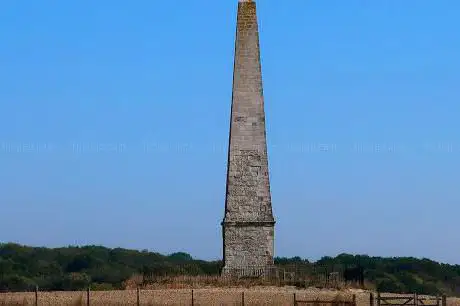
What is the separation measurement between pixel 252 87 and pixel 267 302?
33.3ft

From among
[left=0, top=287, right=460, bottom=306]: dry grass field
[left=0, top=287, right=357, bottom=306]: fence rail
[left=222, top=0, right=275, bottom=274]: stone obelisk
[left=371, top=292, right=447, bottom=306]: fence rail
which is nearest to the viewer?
[left=371, top=292, right=447, bottom=306]: fence rail

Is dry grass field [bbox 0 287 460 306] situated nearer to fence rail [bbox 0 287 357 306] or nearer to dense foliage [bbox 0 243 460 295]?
fence rail [bbox 0 287 357 306]

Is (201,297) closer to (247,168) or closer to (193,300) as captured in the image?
(193,300)

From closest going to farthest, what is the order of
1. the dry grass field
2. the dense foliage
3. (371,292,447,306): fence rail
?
(371,292,447,306): fence rail < the dry grass field < the dense foliage

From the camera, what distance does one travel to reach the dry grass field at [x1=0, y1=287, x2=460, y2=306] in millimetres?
52188

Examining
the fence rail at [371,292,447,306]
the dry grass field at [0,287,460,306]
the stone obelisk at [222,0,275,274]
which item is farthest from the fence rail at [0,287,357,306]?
the stone obelisk at [222,0,275,274]

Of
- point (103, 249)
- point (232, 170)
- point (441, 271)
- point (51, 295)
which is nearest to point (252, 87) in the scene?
point (232, 170)

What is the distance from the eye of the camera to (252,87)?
57438 mm

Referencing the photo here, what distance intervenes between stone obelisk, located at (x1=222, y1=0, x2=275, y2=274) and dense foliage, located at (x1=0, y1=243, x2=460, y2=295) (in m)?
2.43

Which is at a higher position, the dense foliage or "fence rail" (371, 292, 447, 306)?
the dense foliage

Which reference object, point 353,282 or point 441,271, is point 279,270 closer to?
point 353,282

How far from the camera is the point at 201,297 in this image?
53875 millimetres

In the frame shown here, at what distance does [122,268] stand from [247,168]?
42.4 m

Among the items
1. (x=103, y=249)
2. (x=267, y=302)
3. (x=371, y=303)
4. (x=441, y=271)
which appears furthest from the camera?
(x=103, y=249)
